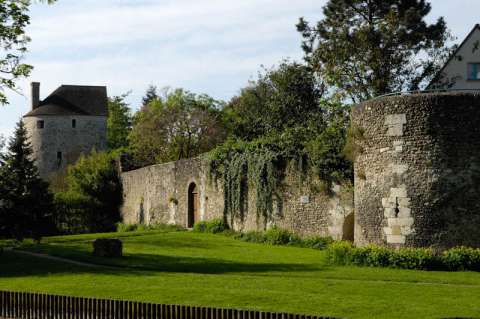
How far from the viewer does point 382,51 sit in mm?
42375

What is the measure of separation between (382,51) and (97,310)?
3040 centimetres

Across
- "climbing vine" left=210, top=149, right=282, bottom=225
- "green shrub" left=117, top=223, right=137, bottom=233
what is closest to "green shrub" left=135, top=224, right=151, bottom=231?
"green shrub" left=117, top=223, right=137, bottom=233

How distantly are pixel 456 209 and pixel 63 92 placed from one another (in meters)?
53.2

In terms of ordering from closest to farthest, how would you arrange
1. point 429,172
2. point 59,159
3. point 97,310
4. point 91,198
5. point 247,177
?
point 97,310
point 429,172
point 247,177
point 91,198
point 59,159

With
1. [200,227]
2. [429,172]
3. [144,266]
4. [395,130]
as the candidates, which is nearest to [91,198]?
[200,227]

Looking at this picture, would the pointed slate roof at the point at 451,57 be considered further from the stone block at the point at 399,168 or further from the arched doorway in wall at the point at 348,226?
the stone block at the point at 399,168

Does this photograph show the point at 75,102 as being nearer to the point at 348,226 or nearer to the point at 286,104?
the point at 286,104

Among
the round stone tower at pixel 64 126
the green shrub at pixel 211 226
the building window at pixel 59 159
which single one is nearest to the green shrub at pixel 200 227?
the green shrub at pixel 211 226

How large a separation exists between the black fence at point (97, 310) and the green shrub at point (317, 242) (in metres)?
14.0

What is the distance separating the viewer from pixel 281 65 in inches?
2016

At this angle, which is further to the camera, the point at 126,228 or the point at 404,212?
the point at 126,228

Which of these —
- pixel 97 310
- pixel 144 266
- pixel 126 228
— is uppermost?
pixel 126 228

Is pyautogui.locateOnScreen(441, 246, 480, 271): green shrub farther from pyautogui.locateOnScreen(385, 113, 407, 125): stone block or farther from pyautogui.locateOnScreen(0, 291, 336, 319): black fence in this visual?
pyautogui.locateOnScreen(0, 291, 336, 319): black fence

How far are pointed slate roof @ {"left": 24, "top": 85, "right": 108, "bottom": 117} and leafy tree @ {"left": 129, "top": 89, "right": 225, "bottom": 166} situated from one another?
10.3 metres
